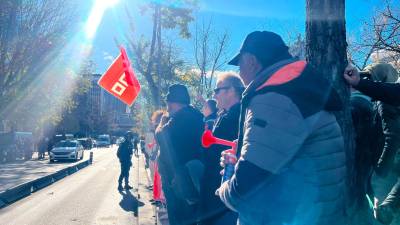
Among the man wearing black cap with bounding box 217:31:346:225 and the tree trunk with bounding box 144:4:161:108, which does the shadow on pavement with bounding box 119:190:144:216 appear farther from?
the man wearing black cap with bounding box 217:31:346:225

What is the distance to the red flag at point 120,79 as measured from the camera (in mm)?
7745

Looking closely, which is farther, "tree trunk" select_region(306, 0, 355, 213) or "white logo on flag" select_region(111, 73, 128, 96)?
"white logo on flag" select_region(111, 73, 128, 96)

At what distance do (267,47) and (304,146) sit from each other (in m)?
0.63

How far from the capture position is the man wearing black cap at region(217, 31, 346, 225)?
194cm

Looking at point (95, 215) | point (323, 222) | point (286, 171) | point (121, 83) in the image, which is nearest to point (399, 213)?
point (323, 222)

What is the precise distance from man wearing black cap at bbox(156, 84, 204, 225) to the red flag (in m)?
3.08

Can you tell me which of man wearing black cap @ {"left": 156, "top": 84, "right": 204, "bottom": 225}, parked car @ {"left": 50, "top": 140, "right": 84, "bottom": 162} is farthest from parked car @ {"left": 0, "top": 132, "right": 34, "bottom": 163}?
man wearing black cap @ {"left": 156, "top": 84, "right": 204, "bottom": 225}

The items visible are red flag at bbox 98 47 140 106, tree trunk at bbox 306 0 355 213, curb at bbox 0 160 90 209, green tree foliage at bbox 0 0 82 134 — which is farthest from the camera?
green tree foliage at bbox 0 0 82 134

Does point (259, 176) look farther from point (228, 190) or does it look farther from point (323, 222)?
point (323, 222)

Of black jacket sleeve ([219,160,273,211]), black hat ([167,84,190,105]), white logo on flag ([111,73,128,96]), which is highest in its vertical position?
white logo on flag ([111,73,128,96])

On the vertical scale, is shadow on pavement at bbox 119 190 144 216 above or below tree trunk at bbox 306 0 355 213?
below

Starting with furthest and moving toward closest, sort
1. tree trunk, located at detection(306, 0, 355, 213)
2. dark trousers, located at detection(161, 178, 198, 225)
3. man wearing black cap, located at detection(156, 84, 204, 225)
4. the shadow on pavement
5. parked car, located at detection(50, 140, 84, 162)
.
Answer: parked car, located at detection(50, 140, 84, 162) → the shadow on pavement → dark trousers, located at detection(161, 178, 198, 225) → man wearing black cap, located at detection(156, 84, 204, 225) → tree trunk, located at detection(306, 0, 355, 213)

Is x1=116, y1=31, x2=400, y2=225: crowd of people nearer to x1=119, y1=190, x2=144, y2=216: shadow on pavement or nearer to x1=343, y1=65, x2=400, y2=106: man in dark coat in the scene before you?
x1=343, y1=65, x2=400, y2=106: man in dark coat

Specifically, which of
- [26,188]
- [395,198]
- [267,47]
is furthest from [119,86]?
[26,188]
